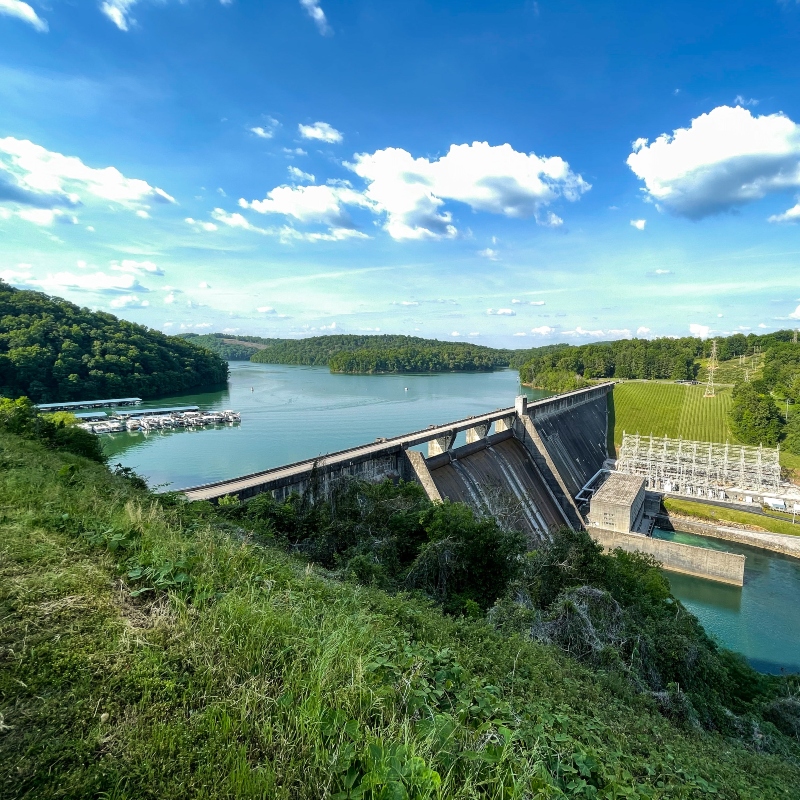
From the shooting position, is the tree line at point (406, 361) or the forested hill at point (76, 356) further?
the tree line at point (406, 361)

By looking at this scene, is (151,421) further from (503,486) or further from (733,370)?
(733,370)

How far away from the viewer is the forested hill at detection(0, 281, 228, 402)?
47312 mm

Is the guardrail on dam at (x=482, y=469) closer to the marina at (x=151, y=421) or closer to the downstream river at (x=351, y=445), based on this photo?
the downstream river at (x=351, y=445)

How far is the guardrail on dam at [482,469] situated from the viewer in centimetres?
1465

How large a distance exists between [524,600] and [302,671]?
5841 mm

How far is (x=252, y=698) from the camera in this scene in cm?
234

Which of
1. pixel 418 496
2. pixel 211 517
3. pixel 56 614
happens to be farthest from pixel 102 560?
pixel 418 496

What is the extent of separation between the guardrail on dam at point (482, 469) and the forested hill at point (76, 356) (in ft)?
153

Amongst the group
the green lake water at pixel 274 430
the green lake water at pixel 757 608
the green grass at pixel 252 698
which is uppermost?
the green grass at pixel 252 698

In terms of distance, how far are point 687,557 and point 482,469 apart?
1050cm

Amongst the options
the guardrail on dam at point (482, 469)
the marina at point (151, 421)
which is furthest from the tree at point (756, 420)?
the marina at point (151, 421)

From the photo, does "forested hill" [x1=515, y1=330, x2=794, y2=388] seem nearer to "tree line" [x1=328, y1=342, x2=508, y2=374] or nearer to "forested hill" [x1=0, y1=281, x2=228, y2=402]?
"tree line" [x1=328, y1=342, x2=508, y2=374]

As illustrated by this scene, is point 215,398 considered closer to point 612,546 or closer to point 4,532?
point 612,546

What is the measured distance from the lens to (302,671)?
265 centimetres
